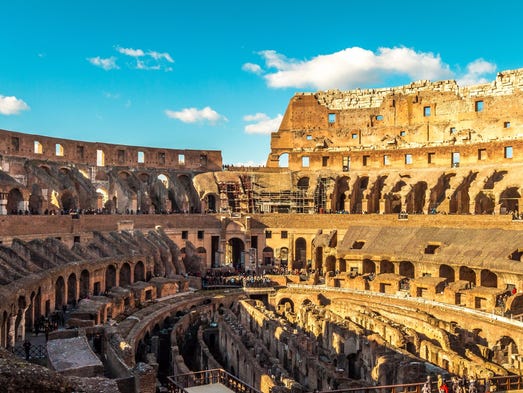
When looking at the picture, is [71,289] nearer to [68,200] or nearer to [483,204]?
[68,200]

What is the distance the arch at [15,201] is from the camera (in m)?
35.5

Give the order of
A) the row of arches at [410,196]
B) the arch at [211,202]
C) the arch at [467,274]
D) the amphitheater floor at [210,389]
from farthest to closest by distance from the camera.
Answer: the arch at [211,202]
the row of arches at [410,196]
the arch at [467,274]
the amphitheater floor at [210,389]

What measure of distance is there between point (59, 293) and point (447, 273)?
83.7 feet

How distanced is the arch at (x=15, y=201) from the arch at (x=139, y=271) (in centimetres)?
890

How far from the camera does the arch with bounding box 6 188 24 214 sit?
35500 mm

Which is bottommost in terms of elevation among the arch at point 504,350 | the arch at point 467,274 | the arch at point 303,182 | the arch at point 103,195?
the arch at point 504,350

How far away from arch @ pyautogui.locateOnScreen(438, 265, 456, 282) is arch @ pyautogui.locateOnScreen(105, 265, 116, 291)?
72.8ft

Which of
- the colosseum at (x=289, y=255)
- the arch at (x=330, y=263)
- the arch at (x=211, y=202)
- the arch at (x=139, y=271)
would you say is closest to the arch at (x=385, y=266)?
Result: the colosseum at (x=289, y=255)

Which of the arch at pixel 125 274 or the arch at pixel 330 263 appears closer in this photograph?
the arch at pixel 125 274

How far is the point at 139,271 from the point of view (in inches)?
1431

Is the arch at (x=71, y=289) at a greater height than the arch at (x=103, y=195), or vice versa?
the arch at (x=103, y=195)

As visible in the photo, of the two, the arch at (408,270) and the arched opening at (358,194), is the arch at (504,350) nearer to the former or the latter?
the arch at (408,270)

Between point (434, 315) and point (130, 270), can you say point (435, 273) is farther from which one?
point (130, 270)

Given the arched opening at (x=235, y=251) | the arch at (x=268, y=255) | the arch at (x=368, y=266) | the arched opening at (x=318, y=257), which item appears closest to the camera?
the arch at (x=368, y=266)
